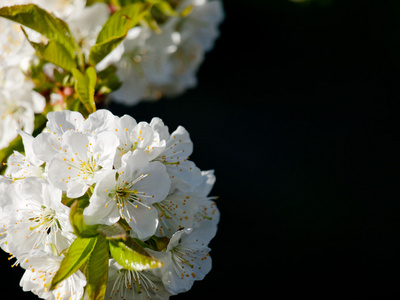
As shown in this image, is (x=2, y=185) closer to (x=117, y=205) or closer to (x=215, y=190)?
(x=117, y=205)

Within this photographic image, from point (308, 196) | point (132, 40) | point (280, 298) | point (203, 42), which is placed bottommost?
point (280, 298)

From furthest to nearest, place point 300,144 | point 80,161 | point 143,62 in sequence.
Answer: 1. point 300,144
2. point 143,62
3. point 80,161

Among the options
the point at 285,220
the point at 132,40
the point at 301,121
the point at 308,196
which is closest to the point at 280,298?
the point at 285,220

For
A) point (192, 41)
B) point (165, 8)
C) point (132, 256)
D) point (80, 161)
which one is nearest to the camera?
point (132, 256)

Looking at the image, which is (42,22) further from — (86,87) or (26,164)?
(26,164)

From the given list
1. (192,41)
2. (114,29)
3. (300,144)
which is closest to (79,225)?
(114,29)
